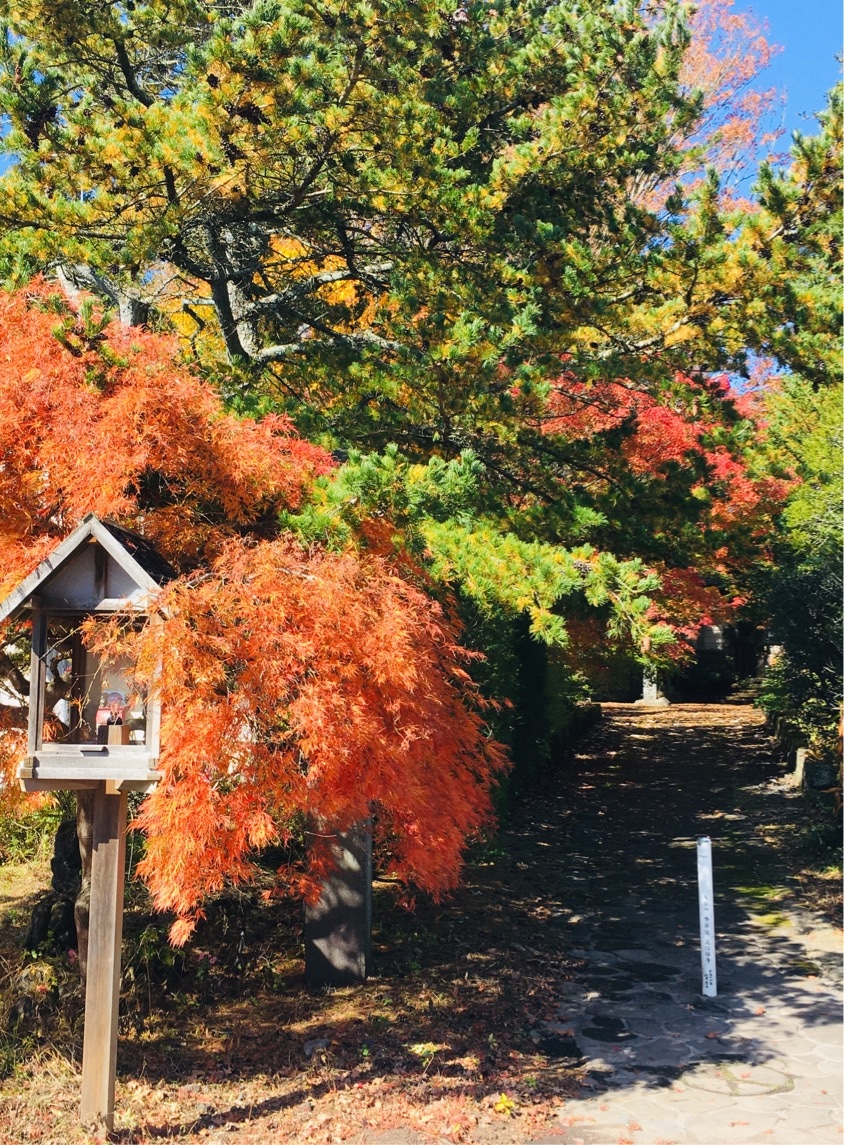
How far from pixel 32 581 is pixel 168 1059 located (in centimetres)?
351

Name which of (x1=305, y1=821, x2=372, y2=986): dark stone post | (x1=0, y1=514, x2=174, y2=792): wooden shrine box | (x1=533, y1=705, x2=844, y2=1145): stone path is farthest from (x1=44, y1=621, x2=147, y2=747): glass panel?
(x1=533, y1=705, x2=844, y2=1145): stone path

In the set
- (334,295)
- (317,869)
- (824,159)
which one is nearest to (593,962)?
(317,869)

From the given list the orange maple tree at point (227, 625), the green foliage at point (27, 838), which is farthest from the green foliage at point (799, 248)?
the green foliage at point (27, 838)

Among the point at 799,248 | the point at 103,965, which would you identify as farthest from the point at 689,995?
the point at 799,248

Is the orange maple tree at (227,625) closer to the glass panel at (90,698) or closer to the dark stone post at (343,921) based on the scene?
the glass panel at (90,698)

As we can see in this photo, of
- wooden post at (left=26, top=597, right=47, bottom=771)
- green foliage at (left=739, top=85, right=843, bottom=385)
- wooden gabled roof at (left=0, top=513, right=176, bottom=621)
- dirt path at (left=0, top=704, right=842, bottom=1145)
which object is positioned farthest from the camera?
green foliage at (left=739, top=85, right=843, bottom=385)

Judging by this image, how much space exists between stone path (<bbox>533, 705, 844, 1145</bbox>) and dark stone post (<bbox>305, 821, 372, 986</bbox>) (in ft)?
5.23

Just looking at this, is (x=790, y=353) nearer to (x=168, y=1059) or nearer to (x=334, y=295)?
(x=334, y=295)

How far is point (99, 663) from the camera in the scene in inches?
213

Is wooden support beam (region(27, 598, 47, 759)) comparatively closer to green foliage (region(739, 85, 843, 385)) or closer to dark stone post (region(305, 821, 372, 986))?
dark stone post (region(305, 821, 372, 986))

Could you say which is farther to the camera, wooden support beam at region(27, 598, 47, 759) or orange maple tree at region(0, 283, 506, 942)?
wooden support beam at region(27, 598, 47, 759)

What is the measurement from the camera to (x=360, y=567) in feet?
18.4

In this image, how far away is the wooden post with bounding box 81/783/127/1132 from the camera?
5.22 meters

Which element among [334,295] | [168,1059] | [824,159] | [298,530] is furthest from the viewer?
[334,295]
